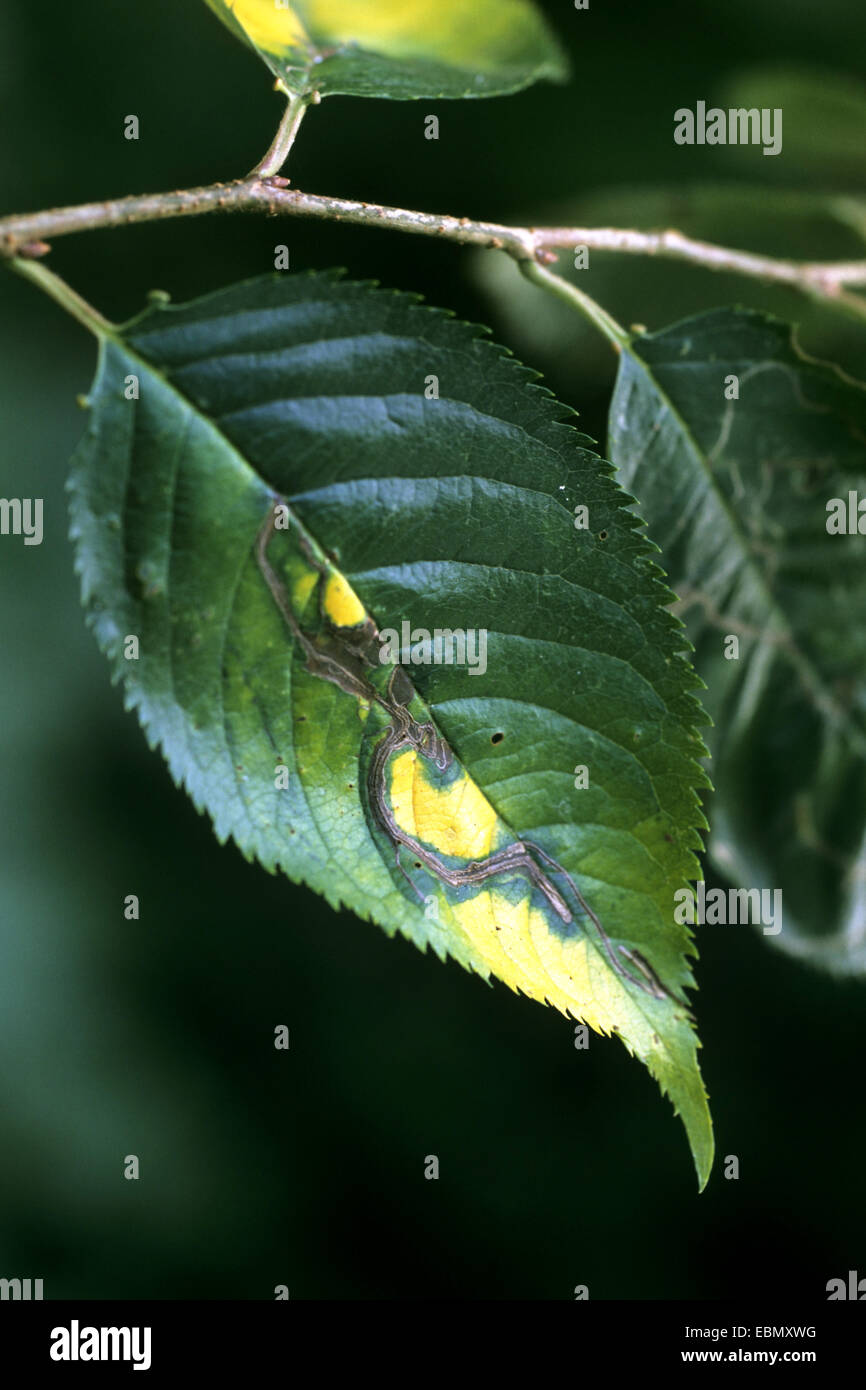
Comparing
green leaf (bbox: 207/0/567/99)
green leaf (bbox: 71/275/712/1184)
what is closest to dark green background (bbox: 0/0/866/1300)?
green leaf (bbox: 207/0/567/99)

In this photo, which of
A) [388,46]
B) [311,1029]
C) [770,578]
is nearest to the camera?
[388,46]

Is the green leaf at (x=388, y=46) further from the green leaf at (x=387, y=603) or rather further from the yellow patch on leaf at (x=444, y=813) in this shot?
the yellow patch on leaf at (x=444, y=813)

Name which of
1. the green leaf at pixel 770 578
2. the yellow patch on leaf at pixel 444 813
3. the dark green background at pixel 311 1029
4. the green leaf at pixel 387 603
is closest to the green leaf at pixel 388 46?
the green leaf at pixel 387 603

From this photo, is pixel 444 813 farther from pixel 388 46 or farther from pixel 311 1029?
pixel 311 1029

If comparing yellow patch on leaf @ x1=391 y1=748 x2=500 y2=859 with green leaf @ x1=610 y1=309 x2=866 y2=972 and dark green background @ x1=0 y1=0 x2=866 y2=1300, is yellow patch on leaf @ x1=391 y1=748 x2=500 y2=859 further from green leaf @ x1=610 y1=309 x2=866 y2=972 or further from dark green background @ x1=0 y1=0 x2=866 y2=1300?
dark green background @ x1=0 y1=0 x2=866 y2=1300

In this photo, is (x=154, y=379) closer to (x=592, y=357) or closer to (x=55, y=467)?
(x=592, y=357)

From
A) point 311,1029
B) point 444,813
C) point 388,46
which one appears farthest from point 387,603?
point 311,1029
